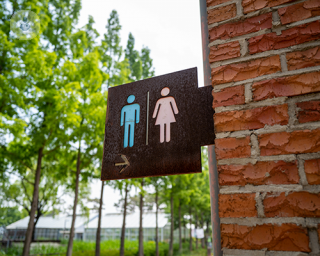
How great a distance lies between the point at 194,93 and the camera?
1676mm

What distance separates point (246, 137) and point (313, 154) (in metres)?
0.29

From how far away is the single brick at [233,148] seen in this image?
1.17m

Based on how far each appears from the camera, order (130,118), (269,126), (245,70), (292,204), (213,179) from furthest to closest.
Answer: (130,118), (213,179), (245,70), (269,126), (292,204)

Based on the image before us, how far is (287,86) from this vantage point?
1.17 m

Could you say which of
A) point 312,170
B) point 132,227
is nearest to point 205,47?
point 312,170

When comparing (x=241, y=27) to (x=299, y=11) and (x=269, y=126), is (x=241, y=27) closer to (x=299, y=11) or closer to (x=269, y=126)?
(x=299, y=11)

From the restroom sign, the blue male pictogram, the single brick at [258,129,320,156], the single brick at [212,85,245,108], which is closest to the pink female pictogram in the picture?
the restroom sign

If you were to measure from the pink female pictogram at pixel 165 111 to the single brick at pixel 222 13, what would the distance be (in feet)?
1.87

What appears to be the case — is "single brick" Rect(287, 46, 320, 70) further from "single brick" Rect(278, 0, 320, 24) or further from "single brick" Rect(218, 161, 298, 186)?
"single brick" Rect(218, 161, 298, 186)

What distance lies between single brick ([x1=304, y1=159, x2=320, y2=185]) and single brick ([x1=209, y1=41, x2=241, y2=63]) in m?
0.66

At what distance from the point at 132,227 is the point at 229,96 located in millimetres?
29382

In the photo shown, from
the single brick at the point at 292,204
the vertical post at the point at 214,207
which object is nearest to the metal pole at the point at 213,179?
the vertical post at the point at 214,207

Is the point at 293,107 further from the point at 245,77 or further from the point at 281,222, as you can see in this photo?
the point at 281,222

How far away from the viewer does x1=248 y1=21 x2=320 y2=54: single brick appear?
3.89 ft
